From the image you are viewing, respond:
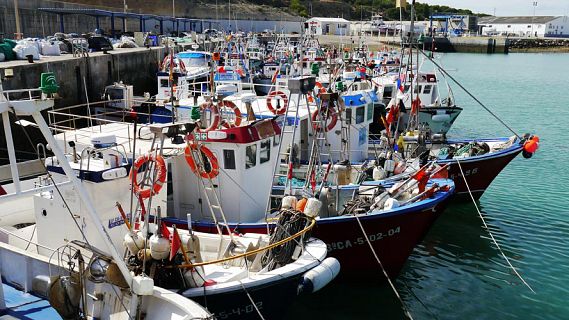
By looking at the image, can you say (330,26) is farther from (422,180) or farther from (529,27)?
(422,180)

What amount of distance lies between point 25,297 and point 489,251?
10.1 m

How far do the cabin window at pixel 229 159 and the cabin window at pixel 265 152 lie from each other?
651 millimetres

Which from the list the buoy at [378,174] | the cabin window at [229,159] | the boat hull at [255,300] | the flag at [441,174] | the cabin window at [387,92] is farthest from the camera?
the cabin window at [387,92]

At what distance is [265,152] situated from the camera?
10930 mm

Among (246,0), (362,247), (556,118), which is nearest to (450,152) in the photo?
(362,247)

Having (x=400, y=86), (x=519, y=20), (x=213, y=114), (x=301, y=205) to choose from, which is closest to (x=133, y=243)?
(x=301, y=205)

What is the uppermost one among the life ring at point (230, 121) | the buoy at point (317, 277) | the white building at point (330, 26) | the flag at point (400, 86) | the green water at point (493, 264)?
the white building at point (330, 26)

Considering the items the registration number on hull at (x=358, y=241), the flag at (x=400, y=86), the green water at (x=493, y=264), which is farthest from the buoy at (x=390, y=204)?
the flag at (x=400, y=86)

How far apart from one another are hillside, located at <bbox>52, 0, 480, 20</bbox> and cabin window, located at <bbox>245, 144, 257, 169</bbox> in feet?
167

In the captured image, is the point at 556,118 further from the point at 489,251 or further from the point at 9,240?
the point at 9,240

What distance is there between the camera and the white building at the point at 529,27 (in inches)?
4401

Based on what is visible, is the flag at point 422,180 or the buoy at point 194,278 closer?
the buoy at point 194,278

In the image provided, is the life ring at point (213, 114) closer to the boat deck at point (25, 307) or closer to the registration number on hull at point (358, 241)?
the registration number on hull at point (358, 241)

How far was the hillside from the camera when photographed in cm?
6931
